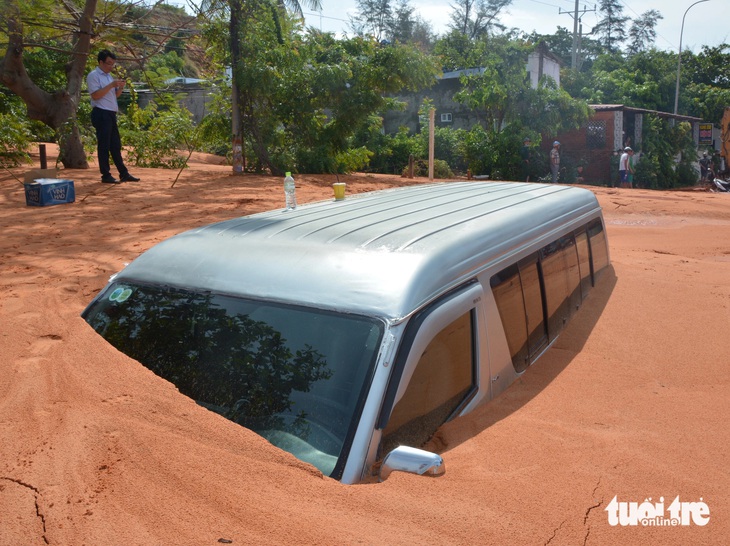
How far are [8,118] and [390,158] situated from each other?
47.0 feet

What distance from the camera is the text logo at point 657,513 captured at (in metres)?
2.31

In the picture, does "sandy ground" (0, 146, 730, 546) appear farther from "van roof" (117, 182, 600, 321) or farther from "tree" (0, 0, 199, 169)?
"tree" (0, 0, 199, 169)

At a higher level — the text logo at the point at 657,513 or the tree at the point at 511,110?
the tree at the point at 511,110

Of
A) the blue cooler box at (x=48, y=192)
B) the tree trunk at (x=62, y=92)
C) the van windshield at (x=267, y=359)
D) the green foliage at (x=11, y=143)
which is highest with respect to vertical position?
the tree trunk at (x=62, y=92)

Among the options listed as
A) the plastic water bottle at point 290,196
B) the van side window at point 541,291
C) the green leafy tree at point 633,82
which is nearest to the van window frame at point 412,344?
the van side window at point 541,291

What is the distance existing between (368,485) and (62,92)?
12.7 m

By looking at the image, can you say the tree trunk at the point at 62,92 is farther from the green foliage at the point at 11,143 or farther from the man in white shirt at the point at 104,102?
the man in white shirt at the point at 104,102

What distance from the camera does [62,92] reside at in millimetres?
12984

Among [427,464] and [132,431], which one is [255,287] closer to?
[132,431]

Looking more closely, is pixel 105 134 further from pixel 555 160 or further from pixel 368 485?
pixel 555 160

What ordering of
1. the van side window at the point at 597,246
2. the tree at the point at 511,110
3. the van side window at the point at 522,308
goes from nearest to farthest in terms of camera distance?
the van side window at the point at 522,308, the van side window at the point at 597,246, the tree at the point at 511,110

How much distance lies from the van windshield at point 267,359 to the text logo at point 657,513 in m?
0.93

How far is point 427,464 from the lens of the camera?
7.54 feet

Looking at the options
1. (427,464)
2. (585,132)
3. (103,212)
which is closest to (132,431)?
(427,464)
